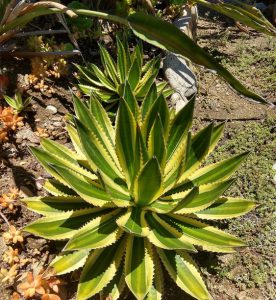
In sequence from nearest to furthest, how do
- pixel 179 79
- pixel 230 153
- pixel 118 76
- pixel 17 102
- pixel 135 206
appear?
pixel 135 206 < pixel 17 102 < pixel 118 76 < pixel 230 153 < pixel 179 79

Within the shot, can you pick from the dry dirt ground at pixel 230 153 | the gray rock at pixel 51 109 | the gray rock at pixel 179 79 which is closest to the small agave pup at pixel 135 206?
the dry dirt ground at pixel 230 153

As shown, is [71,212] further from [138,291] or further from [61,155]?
[138,291]

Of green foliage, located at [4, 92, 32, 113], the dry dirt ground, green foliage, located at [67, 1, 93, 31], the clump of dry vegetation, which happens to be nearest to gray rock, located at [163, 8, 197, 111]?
the dry dirt ground

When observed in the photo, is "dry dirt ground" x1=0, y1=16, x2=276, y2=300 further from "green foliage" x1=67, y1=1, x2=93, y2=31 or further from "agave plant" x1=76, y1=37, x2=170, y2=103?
"green foliage" x1=67, y1=1, x2=93, y2=31

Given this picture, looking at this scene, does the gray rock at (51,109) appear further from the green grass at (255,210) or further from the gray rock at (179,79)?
the green grass at (255,210)

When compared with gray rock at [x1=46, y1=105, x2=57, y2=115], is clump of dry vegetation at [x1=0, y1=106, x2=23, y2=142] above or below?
above

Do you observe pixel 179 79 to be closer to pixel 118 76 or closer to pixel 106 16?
pixel 118 76

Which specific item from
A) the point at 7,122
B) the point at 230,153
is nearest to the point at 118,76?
the point at 7,122
